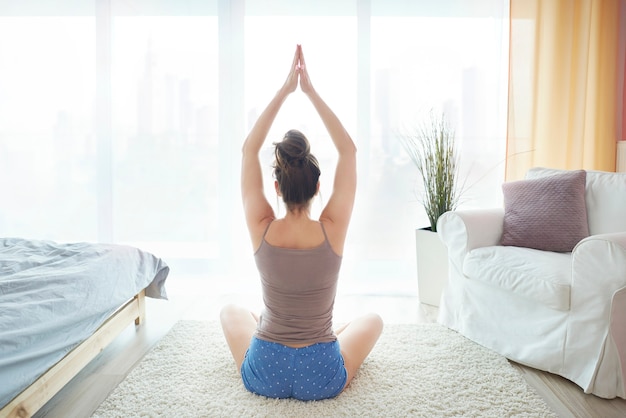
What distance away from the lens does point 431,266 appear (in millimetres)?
3158

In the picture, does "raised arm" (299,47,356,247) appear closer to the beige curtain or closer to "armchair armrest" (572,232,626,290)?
"armchair armrest" (572,232,626,290)

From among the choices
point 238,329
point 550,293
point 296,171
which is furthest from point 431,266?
point 296,171

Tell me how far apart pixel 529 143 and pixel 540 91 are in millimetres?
378

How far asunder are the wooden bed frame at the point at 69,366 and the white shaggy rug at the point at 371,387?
0.18 metres

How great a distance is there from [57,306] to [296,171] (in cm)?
98

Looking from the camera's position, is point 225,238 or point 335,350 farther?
point 225,238

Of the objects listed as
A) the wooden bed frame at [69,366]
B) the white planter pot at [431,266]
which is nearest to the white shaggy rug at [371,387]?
the wooden bed frame at [69,366]

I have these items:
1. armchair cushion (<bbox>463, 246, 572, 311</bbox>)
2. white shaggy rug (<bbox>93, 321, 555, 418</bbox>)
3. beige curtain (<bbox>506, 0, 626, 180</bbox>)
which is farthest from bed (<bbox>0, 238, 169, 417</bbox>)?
beige curtain (<bbox>506, 0, 626, 180</bbox>)

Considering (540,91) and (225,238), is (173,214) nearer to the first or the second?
(225,238)

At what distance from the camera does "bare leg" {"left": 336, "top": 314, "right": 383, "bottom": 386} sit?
1909 millimetres

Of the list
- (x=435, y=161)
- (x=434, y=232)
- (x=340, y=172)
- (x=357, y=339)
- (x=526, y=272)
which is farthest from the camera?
(x=435, y=161)

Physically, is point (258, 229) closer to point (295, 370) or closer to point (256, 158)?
point (256, 158)

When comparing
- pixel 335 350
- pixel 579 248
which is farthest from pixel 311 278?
pixel 579 248

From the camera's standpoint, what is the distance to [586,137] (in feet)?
11.5
